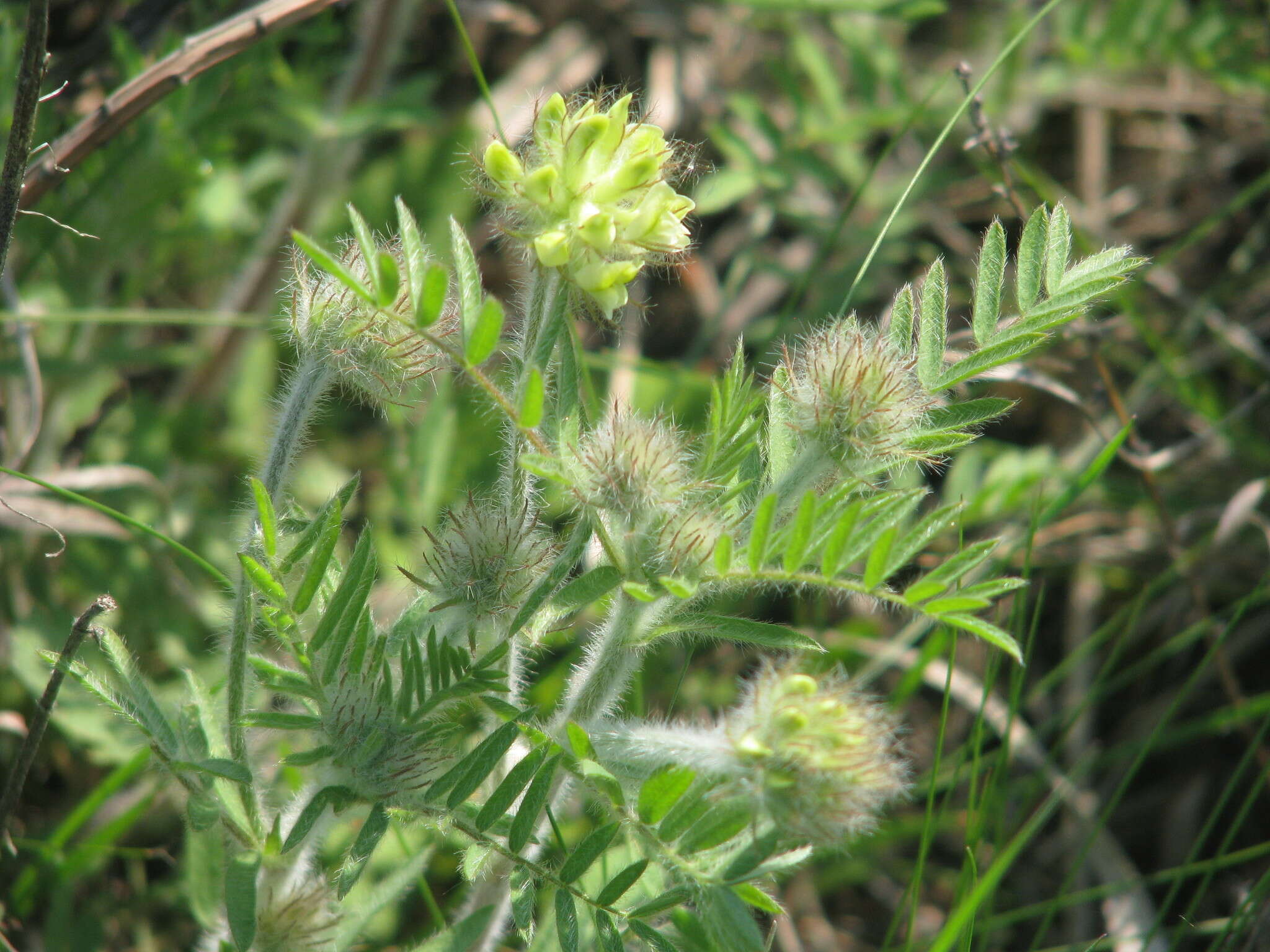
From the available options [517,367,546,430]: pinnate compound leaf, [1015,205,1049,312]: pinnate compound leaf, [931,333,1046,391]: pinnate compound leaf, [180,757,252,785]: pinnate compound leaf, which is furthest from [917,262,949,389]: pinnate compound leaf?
[180,757,252,785]: pinnate compound leaf

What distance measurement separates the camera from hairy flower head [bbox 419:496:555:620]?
5.58 feet

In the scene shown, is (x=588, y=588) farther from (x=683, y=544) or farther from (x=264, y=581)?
(x=264, y=581)

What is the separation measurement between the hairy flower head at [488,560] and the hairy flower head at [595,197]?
376mm

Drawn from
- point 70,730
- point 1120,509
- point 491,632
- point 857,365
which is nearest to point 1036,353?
Answer: point 1120,509

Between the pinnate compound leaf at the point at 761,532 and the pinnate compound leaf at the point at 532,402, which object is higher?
the pinnate compound leaf at the point at 532,402

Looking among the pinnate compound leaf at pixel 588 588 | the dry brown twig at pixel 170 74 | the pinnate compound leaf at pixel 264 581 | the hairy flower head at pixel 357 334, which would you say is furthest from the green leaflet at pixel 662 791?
the dry brown twig at pixel 170 74

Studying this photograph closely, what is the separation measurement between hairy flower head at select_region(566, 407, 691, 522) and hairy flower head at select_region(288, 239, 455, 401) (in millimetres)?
324

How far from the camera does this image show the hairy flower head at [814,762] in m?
1.41

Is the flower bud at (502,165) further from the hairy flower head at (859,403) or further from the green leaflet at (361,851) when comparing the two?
the green leaflet at (361,851)

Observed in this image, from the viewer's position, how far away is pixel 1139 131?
4.73 metres

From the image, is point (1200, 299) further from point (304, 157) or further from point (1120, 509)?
point (304, 157)

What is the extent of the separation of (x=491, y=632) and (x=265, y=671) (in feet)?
1.27

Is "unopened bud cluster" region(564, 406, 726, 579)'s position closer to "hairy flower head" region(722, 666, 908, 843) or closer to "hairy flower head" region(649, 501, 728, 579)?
"hairy flower head" region(649, 501, 728, 579)

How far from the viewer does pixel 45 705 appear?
189 centimetres
